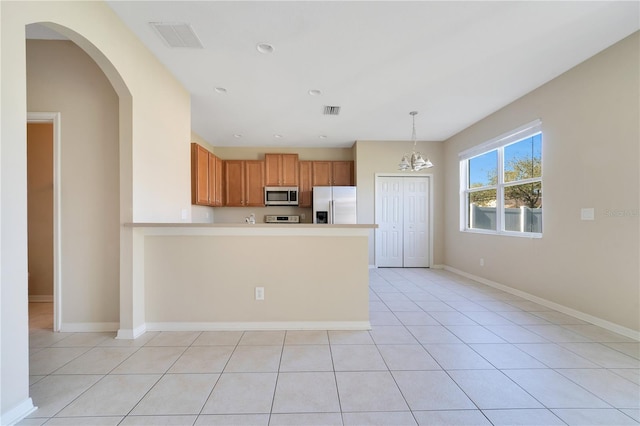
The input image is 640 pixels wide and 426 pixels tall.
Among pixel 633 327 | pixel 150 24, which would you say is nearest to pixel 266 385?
pixel 150 24

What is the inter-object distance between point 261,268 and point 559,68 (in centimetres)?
376

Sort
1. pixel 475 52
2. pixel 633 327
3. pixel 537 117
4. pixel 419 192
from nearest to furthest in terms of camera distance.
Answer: pixel 633 327, pixel 475 52, pixel 537 117, pixel 419 192

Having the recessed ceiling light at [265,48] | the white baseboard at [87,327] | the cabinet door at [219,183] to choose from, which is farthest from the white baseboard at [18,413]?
the cabinet door at [219,183]

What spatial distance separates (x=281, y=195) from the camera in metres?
5.73

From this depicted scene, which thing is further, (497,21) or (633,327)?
(633,327)

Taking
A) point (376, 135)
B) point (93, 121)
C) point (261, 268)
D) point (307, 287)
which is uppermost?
point (376, 135)

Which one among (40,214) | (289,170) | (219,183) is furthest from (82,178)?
(289,170)

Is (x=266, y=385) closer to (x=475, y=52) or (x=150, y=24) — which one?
(x=150, y=24)

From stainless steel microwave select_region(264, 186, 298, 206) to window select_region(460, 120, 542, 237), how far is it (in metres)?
3.32

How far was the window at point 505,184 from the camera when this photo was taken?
3467 millimetres

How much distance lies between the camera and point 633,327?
235 cm

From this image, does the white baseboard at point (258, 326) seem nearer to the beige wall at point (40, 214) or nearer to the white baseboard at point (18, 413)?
the white baseboard at point (18, 413)

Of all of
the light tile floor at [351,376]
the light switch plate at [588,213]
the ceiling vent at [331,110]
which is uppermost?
the ceiling vent at [331,110]

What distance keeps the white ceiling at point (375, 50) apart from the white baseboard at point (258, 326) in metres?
2.58
